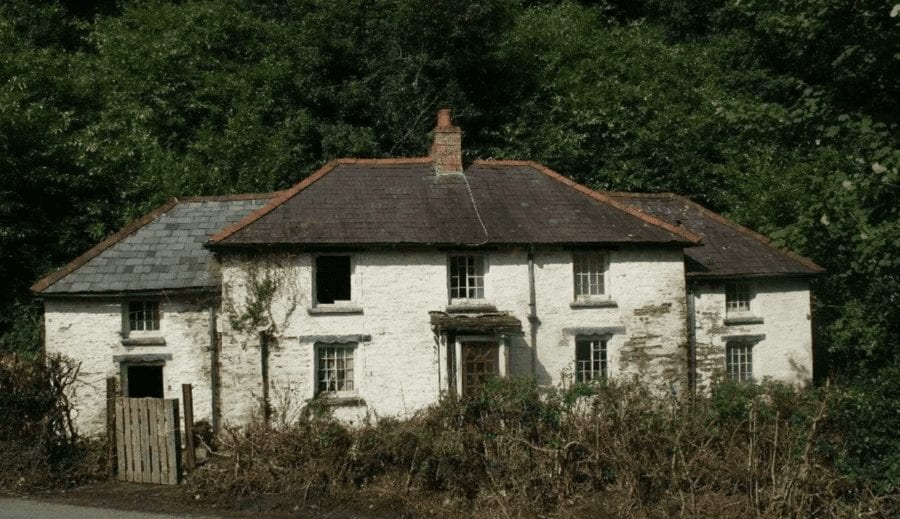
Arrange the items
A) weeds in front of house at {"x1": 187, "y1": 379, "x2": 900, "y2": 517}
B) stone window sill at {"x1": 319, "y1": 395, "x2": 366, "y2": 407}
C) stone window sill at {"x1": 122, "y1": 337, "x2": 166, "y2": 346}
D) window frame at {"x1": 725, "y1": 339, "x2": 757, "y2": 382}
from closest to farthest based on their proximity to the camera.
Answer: weeds in front of house at {"x1": 187, "y1": 379, "x2": 900, "y2": 517}, stone window sill at {"x1": 319, "y1": 395, "x2": 366, "y2": 407}, stone window sill at {"x1": 122, "y1": 337, "x2": 166, "y2": 346}, window frame at {"x1": 725, "y1": 339, "x2": 757, "y2": 382}

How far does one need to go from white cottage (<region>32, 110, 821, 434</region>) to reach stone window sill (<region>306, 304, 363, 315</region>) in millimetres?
43

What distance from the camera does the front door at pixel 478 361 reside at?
67.3 feet

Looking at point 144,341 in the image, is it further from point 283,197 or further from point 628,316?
point 628,316

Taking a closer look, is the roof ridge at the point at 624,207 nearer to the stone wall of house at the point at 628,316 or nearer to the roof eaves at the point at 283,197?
the stone wall of house at the point at 628,316

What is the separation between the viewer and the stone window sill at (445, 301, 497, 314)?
20.8 meters

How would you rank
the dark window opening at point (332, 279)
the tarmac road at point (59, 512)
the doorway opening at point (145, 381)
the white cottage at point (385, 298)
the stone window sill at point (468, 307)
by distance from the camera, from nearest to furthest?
the tarmac road at point (59, 512) < the white cottage at point (385, 298) < the stone window sill at point (468, 307) < the dark window opening at point (332, 279) < the doorway opening at point (145, 381)

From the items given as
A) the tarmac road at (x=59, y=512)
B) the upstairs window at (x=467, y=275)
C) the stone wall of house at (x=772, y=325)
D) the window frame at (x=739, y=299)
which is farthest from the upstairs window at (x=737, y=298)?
the tarmac road at (x=59, y=512)

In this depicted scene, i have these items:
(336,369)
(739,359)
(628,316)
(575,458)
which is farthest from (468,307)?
(739,359)

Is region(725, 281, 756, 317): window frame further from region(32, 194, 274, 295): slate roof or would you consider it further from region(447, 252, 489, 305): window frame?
region(32, 194, 274, 295): slate roof

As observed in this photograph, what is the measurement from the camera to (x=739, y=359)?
78.4 feet

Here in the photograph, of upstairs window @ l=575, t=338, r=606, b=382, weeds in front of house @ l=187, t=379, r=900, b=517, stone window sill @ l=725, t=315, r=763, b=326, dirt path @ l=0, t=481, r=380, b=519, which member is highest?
stone window sill @ l=725, t=315, r=763, b=326

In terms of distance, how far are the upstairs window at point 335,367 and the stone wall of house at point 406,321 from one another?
244mm

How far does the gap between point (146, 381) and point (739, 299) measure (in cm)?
1796

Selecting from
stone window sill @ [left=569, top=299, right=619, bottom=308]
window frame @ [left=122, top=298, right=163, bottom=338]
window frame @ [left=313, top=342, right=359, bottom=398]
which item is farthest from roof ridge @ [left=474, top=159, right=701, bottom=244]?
window frame @ [left=122, top=298, right=163, bottom=338]
